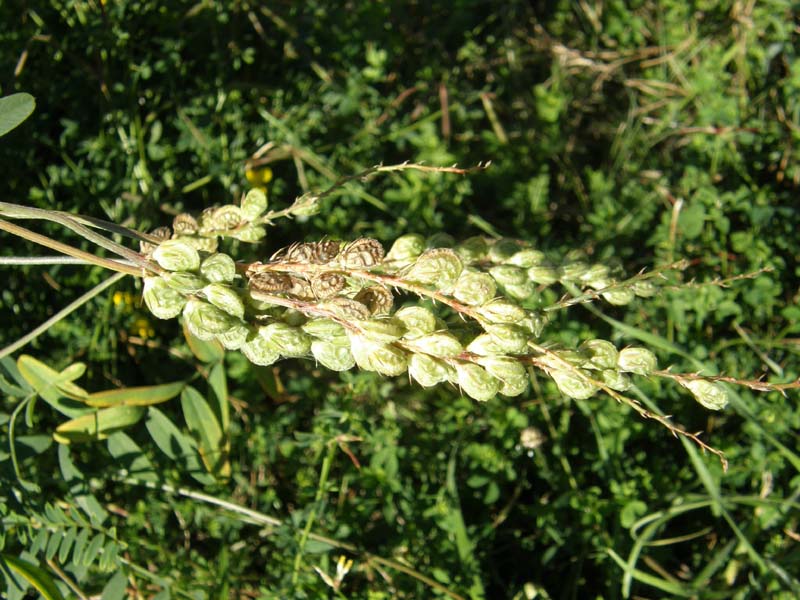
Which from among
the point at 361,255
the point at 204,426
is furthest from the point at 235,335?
the point at 204,426

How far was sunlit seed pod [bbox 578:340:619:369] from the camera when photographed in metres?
1.78

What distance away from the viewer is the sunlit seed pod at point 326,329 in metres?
1.69

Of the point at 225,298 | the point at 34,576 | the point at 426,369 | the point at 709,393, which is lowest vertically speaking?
the point at 34,576

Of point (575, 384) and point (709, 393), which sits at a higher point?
point (575, 384)

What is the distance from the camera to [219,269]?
1689 mm

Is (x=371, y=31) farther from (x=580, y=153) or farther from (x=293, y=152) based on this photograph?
(x=580, y=153)

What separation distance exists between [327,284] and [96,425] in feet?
3.91

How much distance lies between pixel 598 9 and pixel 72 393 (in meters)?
3.51

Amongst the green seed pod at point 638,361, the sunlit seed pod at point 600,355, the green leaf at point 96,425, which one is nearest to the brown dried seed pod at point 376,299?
the sunlit seed pod at point 600,355

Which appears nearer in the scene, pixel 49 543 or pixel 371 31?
pixel 49 543

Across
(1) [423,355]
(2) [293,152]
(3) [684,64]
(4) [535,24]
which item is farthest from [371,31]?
(1) [423,355]

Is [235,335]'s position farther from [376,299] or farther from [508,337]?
[508,337]

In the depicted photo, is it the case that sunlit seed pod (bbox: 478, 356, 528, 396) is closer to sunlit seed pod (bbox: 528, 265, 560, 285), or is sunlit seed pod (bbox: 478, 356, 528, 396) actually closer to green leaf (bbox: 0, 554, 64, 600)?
sunlit seed pod (bbox: 528, 265, 560, 285)

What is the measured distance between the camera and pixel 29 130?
3.03m
